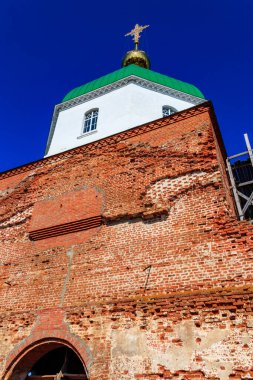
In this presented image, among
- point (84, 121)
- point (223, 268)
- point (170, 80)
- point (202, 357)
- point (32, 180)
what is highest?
point (170, 80)

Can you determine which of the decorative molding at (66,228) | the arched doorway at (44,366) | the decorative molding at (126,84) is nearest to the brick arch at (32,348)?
the arched doorway at (44,366)

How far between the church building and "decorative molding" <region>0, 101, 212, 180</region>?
3 cm

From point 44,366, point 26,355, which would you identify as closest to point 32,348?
point 26,355

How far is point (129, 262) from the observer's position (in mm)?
6207

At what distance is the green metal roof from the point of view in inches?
508

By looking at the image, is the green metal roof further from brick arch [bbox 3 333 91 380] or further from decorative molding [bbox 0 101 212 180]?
brick arch [bbox 3 333 91 380]

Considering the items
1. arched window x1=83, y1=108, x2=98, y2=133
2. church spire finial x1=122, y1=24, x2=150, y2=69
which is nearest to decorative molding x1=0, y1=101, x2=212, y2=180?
arched window x1=83, y1=108, x2=98, y2=133

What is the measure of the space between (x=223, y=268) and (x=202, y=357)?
1.48m

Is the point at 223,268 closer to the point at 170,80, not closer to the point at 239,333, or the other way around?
the point at 239,333

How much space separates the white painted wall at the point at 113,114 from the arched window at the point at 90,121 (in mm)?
163

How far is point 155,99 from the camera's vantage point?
1217 cm

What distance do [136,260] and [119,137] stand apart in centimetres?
376

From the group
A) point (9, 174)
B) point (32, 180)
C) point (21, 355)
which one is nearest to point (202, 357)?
point (21, 355)

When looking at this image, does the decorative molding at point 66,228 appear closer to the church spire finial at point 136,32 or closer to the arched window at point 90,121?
the arched window at point 90,121
